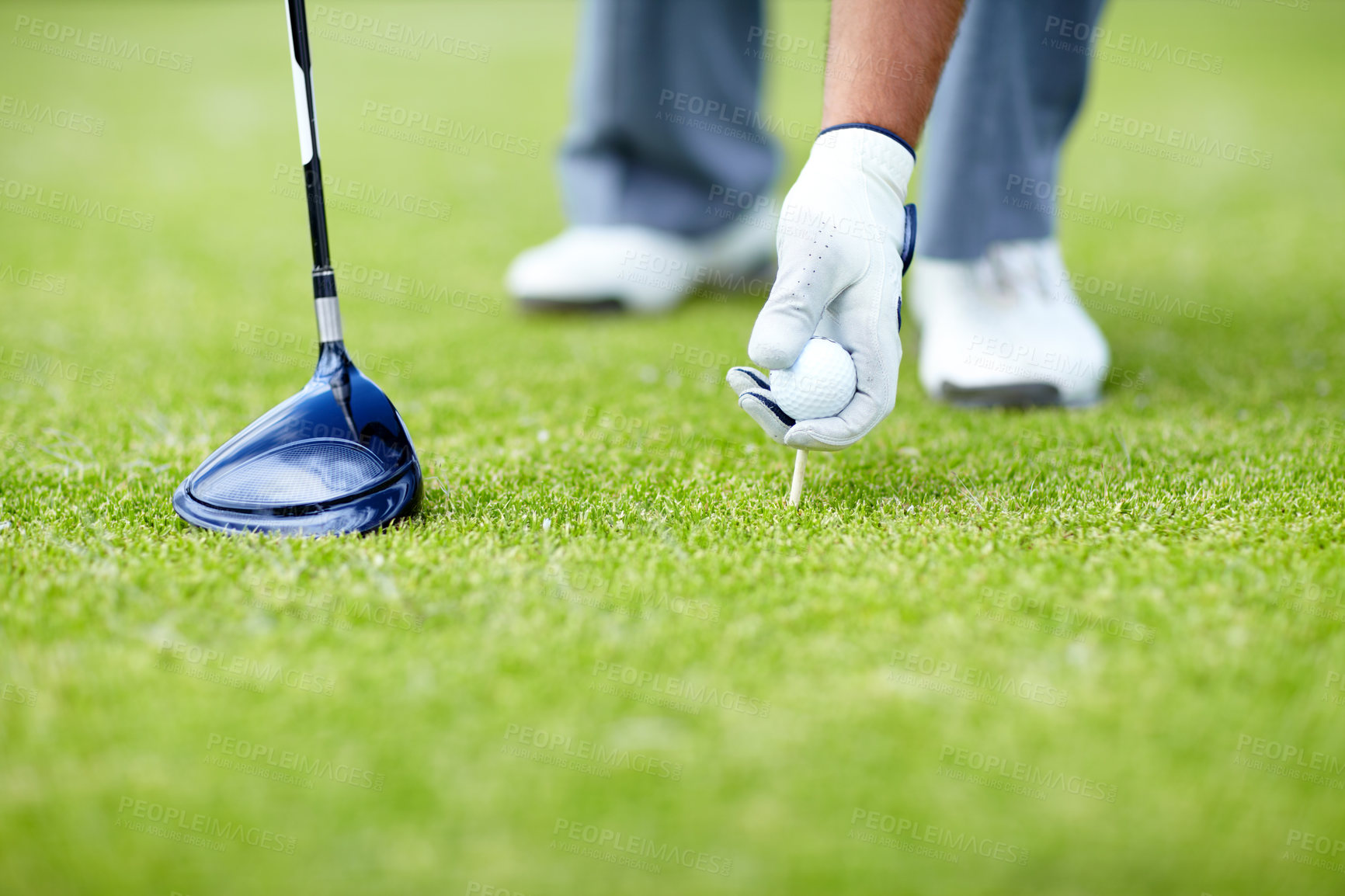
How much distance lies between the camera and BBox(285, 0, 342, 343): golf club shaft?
1528 millimetres

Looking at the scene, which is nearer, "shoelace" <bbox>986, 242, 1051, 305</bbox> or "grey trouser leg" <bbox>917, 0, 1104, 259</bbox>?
"grey trouser leg" <bbox>917, 0, 1104, 259</bbox>

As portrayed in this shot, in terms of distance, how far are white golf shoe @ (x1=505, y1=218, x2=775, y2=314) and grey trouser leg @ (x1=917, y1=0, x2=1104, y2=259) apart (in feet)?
3.64

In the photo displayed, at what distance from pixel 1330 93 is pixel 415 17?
10814 millimetres

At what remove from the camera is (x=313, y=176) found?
156 cm

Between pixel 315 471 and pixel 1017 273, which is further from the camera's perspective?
pixel 1017 273

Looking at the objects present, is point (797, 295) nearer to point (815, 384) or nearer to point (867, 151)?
point (815, 384)

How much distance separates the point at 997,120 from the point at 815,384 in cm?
118

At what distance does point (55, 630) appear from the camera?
1.25m

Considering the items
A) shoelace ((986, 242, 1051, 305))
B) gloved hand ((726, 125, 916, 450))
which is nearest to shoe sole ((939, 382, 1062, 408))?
shoelace ((986, 242, 1051, 305))

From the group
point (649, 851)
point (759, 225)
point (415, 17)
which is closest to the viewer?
point (649, 851)

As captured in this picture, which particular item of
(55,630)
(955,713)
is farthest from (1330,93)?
(55,630)

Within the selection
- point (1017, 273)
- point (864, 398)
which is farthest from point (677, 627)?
point (1017, 273)

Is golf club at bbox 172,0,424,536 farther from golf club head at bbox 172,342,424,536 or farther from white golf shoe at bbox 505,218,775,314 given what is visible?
white golf shoe at bbox 505,218,775,314

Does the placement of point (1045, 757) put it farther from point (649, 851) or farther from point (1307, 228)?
point (1307, 228)
